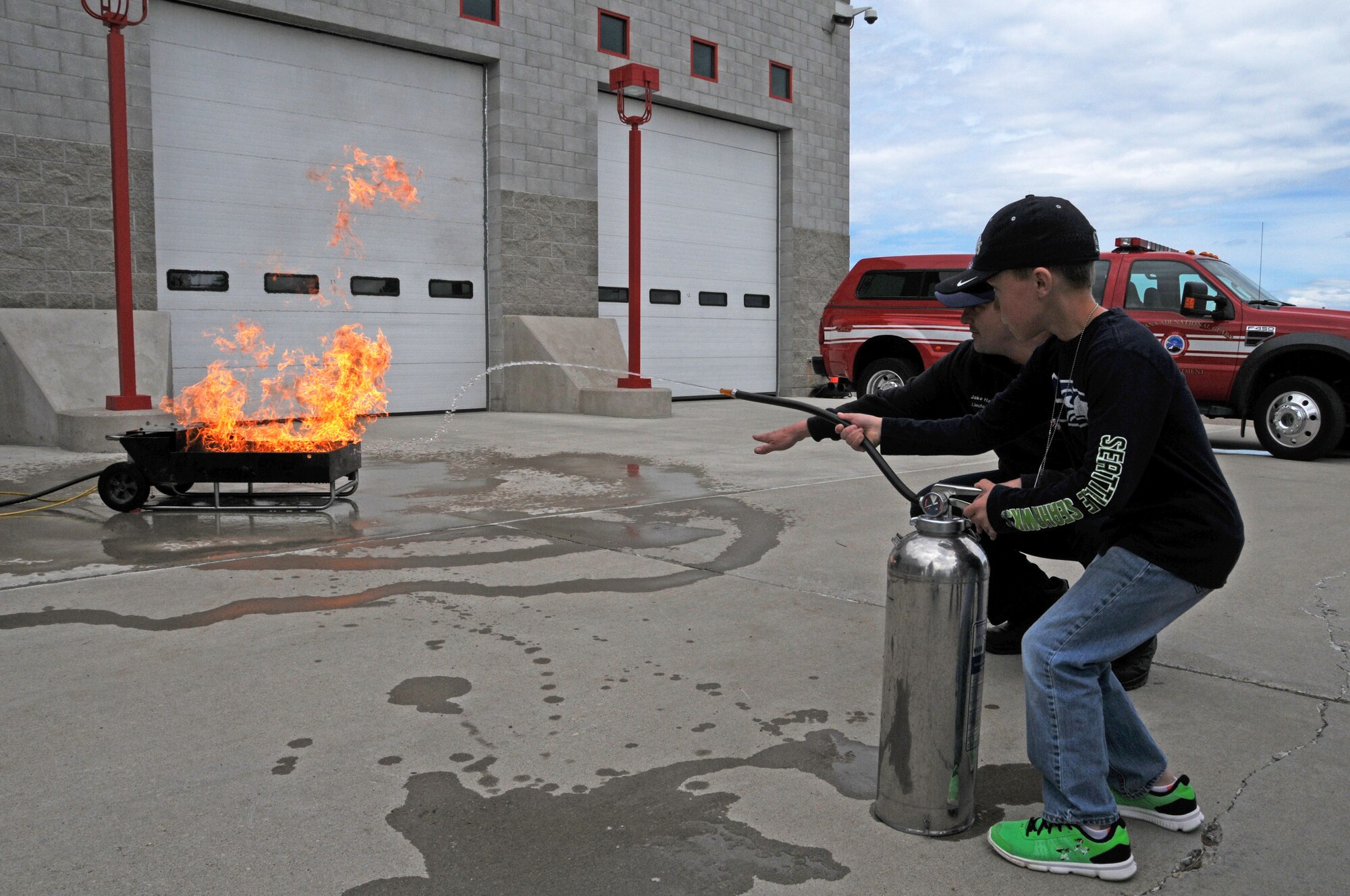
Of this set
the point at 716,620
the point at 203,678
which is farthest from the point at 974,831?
the point at 203,678

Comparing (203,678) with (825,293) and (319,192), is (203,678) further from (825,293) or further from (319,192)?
(825,293)

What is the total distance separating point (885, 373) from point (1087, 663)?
12.0 metres

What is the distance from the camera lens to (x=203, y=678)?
3902mm

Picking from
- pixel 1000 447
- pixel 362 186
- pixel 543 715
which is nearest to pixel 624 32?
pixel 362 186

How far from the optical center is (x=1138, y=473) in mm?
2514

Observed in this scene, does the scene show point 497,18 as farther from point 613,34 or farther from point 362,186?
point 362,186

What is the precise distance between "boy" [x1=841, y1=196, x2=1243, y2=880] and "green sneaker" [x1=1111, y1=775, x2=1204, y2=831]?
0.67 ft

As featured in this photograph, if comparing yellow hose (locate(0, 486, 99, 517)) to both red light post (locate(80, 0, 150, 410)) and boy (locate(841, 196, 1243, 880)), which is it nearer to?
red light post (locate(80, 0, 150, 410))

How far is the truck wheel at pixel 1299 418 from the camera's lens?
1040 centimetres

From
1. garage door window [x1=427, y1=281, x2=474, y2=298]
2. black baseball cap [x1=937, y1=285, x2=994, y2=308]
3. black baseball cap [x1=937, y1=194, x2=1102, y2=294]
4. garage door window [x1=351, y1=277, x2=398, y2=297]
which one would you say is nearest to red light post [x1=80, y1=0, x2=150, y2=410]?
garage door window [x1=351, y1=277, x2=398, y2=297]

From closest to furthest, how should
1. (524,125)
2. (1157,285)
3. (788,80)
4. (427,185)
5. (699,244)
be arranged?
1. (1157,285)
2. (427,185)
3. (524,125)
4. (699,244)
5. (788,80)

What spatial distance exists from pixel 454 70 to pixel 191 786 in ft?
48.5

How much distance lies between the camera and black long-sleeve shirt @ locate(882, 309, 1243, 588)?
8.24 feet

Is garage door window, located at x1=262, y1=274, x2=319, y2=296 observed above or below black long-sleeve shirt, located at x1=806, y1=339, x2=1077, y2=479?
above
